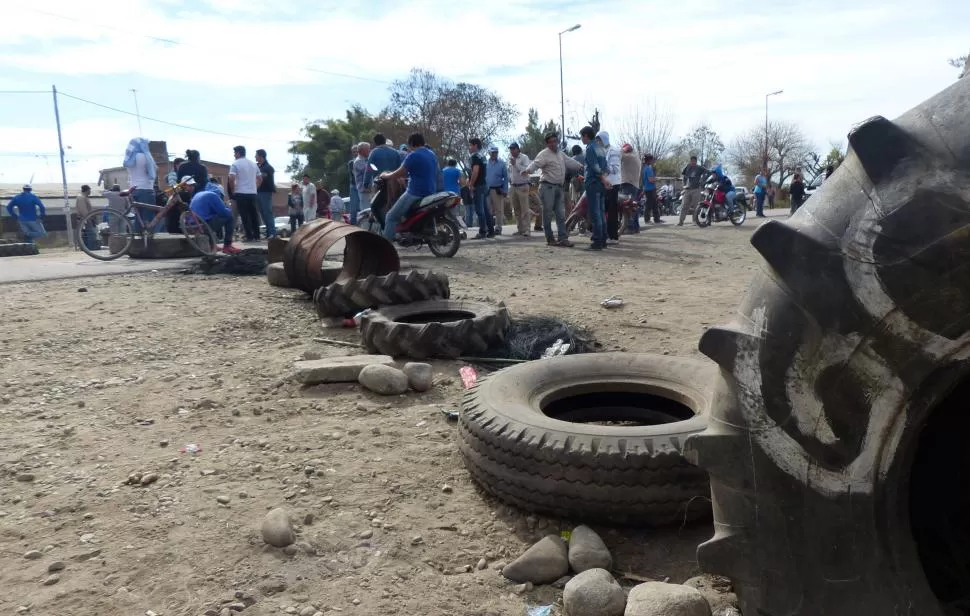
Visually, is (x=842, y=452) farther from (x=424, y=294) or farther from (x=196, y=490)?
(x=424, y=294)

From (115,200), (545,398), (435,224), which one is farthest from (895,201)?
(115,200)

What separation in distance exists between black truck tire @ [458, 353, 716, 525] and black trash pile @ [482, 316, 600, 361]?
1.35 metres

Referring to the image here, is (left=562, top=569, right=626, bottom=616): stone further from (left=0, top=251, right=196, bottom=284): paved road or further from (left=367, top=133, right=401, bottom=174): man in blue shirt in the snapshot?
(left=367, top=133, right=401, bottom=174): man in blue shirt

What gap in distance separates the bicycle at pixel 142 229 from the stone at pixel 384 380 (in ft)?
25.5

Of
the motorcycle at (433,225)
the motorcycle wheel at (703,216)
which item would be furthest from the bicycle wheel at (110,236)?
the motorcycle wheel at (703,216)

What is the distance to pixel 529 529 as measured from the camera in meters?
2.50

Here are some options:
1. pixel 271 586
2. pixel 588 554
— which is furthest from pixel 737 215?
pixel 271 586

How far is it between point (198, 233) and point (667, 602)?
10.7 metres

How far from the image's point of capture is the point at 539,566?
2.20 metres

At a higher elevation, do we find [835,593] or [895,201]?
[895,201]

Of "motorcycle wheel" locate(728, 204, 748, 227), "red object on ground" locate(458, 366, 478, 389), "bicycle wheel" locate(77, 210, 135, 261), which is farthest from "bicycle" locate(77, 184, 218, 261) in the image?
"motorcycle wheel" locate(728, 204, 748, 227)

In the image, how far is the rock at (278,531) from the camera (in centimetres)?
233

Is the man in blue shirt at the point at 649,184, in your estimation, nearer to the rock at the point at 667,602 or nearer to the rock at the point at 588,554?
the rock at the point at 588,554

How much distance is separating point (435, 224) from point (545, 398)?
750cm
